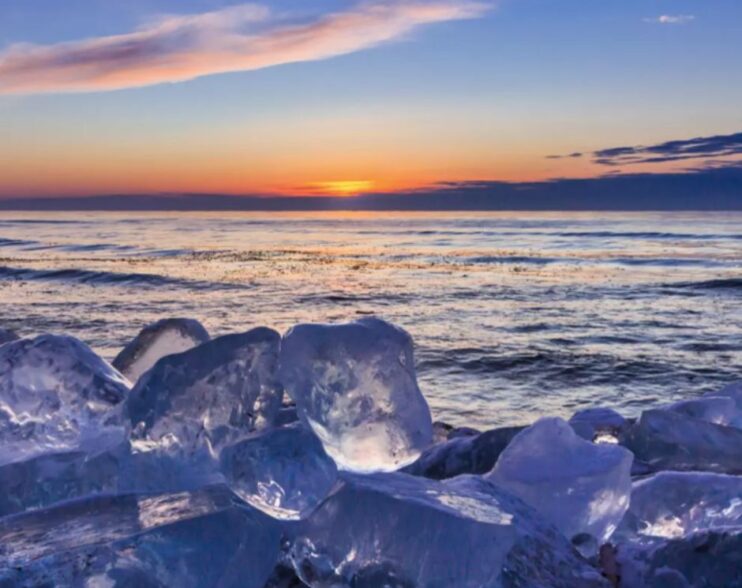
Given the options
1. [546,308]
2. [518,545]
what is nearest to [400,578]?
[518,545]

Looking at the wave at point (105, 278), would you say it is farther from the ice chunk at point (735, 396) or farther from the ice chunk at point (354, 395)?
the ice chunk at point (354, 395)

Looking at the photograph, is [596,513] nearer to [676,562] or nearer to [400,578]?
[676,562]

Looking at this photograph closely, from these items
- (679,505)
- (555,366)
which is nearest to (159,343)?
(679,505)

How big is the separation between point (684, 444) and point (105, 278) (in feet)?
47.8

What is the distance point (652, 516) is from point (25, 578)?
141 centimetres

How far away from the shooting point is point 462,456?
2727mm

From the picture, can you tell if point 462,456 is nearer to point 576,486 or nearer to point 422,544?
point 576,486

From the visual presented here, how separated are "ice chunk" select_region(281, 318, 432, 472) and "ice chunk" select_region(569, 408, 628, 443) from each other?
1191 mm

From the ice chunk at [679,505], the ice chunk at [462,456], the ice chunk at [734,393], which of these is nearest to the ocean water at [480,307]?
the ice chunk at [734,393]

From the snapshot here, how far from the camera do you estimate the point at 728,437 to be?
8.67 feet

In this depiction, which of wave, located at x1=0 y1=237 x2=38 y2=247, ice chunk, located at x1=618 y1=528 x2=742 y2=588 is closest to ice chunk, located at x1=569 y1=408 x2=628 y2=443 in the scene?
ice chunk, located at x1=618 y1=528 x2=742 y2=588

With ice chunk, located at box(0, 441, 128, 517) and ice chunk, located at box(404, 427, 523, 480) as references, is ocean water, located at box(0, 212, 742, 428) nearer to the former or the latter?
ice chunk, located at box(404, 427, 523, 480)

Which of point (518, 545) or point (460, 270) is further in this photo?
point (460, 270)

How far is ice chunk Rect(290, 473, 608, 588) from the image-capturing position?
4.85 ft
